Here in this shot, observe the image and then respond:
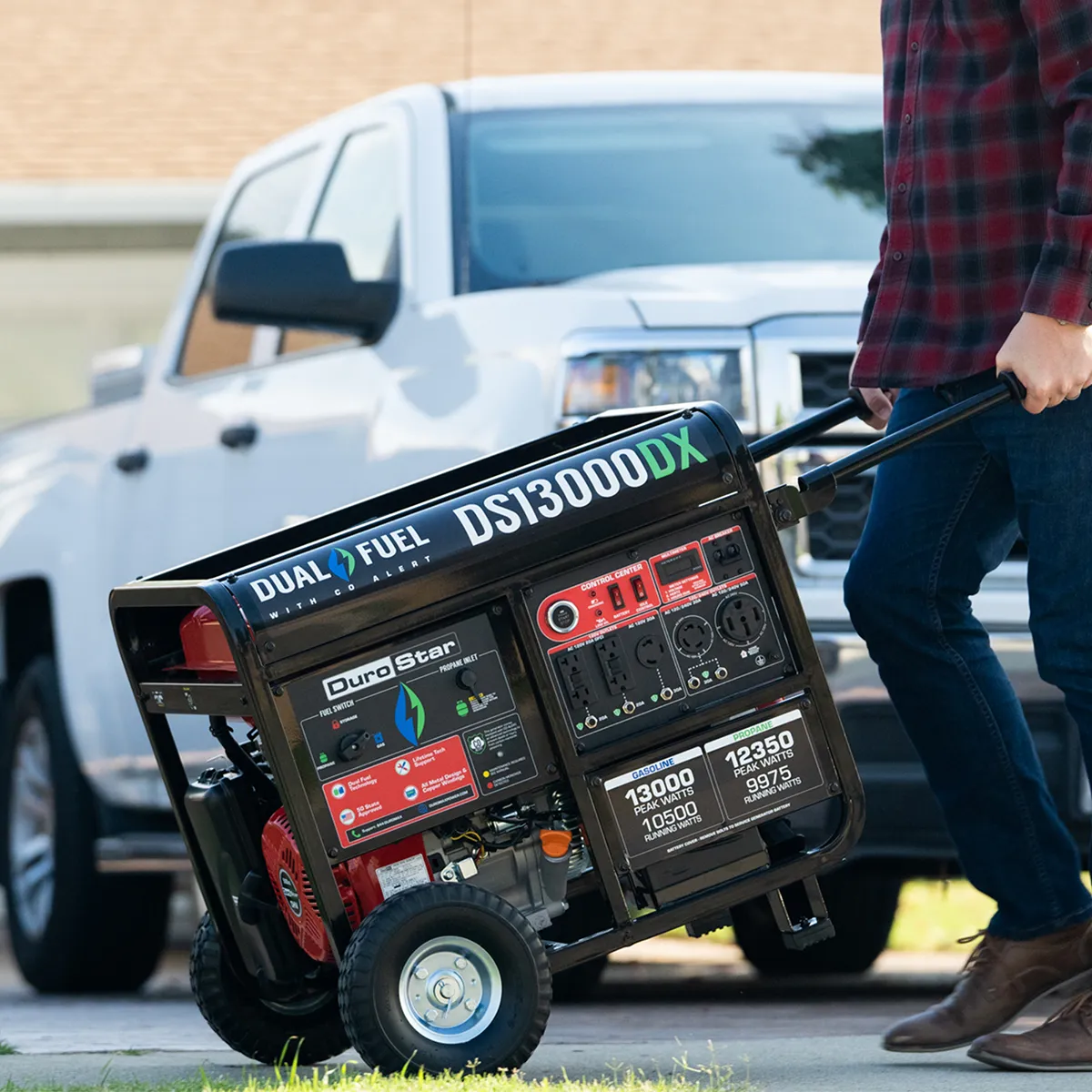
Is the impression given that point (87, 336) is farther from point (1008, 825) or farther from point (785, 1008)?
point (1008, 825)

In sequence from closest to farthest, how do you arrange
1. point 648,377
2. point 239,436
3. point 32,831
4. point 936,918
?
1. point 648,377
2. point 239,436
3. point 32,831
4. point 936,918

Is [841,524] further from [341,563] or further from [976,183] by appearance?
[341,563]

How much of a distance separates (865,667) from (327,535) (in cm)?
135

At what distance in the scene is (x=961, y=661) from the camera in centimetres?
341

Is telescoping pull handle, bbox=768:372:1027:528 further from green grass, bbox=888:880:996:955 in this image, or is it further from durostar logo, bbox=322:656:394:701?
green grass, bbox=888:880:996:955

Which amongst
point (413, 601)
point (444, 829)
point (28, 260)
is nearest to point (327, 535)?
point (413, 601)

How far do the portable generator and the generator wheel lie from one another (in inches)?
1.2

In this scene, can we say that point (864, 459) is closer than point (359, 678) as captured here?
No

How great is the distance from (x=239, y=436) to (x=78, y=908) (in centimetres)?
151

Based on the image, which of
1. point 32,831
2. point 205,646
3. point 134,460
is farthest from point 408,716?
point 32,831

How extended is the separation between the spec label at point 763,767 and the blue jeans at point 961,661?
30 cm

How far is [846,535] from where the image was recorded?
4379mm

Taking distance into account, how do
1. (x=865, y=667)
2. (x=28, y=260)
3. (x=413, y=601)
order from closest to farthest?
(x=413, y=601) → (x=865, y=667) → (x=28, y=260)

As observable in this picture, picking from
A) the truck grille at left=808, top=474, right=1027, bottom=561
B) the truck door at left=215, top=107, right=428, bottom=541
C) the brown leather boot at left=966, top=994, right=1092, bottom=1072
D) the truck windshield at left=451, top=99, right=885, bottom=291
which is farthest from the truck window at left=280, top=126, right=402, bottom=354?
the brown leather boot at left=966, top=994, right=1092, bottom=1072
